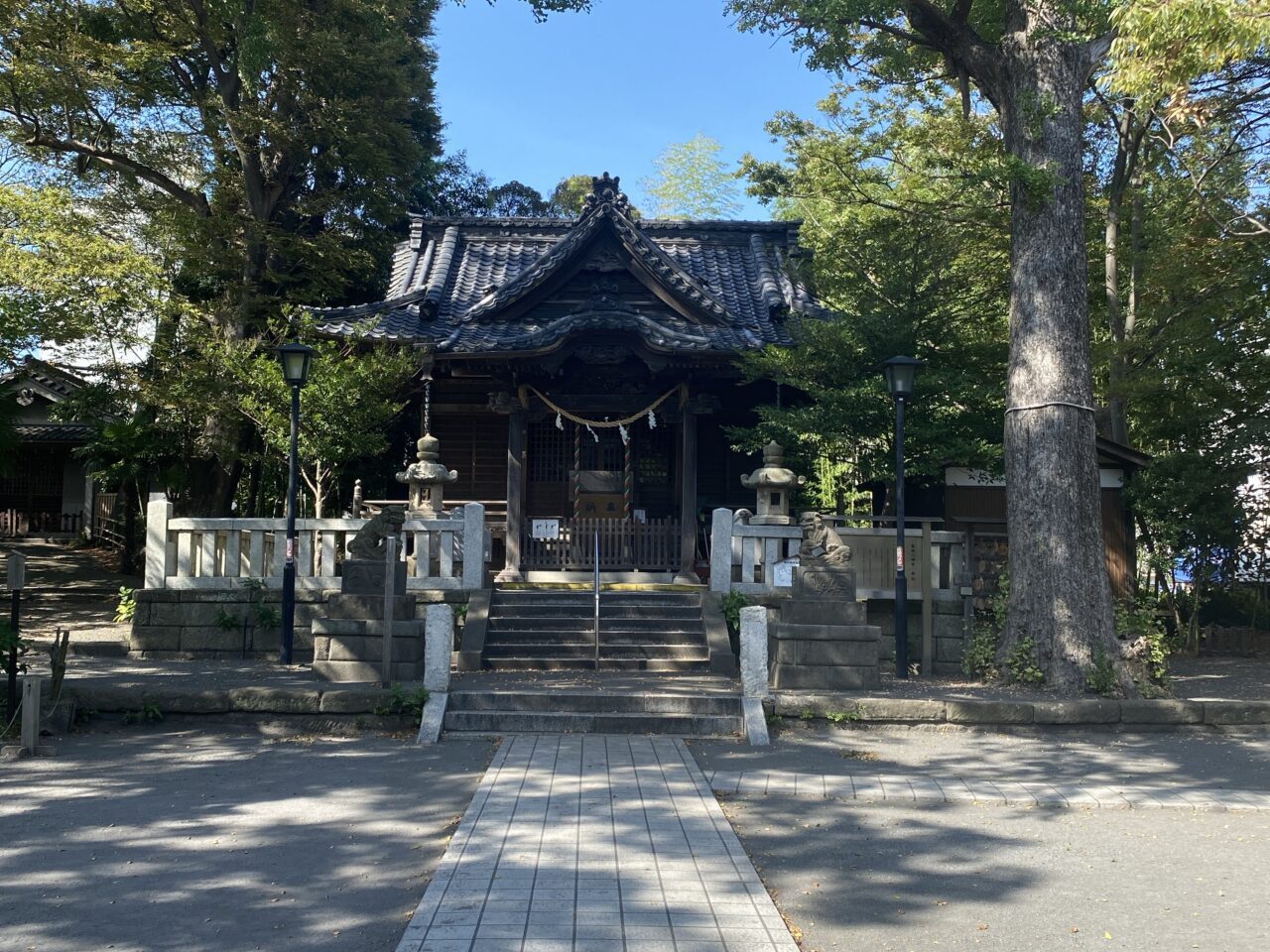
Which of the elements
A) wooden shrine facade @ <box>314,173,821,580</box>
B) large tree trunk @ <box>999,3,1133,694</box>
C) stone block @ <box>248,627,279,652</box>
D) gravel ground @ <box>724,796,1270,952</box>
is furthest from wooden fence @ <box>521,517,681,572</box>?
gravel ground @ <box>724,796,1270,952</box>

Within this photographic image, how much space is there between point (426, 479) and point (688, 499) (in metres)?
4.30

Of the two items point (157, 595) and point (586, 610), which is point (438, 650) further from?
point (157, 595)

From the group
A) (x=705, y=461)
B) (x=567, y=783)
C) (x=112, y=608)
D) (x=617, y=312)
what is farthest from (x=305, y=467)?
(x=567, y=783)

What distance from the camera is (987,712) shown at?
9.41 meters

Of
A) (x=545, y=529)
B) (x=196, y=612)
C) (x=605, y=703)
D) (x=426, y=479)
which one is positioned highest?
(x=426, y=479)

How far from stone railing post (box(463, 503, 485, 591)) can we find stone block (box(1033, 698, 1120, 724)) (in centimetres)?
701

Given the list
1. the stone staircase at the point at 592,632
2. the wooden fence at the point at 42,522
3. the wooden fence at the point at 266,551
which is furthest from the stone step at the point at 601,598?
the wooden fence at the point at 42,522

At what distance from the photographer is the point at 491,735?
8.90 meters

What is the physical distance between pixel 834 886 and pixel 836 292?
11.6 m

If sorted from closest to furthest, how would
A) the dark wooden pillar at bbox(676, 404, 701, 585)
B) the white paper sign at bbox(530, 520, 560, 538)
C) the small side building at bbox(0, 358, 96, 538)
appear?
1. the white paper sign at bbox(530, 520, 560, 538)
2. the dark wooden pillar at bbox(676, 404, 701, 585)
3. the small side building at bbox(0, 358, 96, 538)

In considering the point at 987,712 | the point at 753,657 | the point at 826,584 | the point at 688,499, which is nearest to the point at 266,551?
the point at 688,499

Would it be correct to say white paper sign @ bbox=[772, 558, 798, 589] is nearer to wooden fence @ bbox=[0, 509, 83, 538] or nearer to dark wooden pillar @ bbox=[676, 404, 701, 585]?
dark wooden pillar @ bbox=[676, 404, 701, 585]

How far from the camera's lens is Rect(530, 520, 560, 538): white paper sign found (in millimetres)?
14359

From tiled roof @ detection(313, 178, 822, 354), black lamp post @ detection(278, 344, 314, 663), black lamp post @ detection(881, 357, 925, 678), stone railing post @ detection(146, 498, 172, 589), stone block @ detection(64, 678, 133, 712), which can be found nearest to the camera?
stone block @ detection(64, 678, 133, 712)
